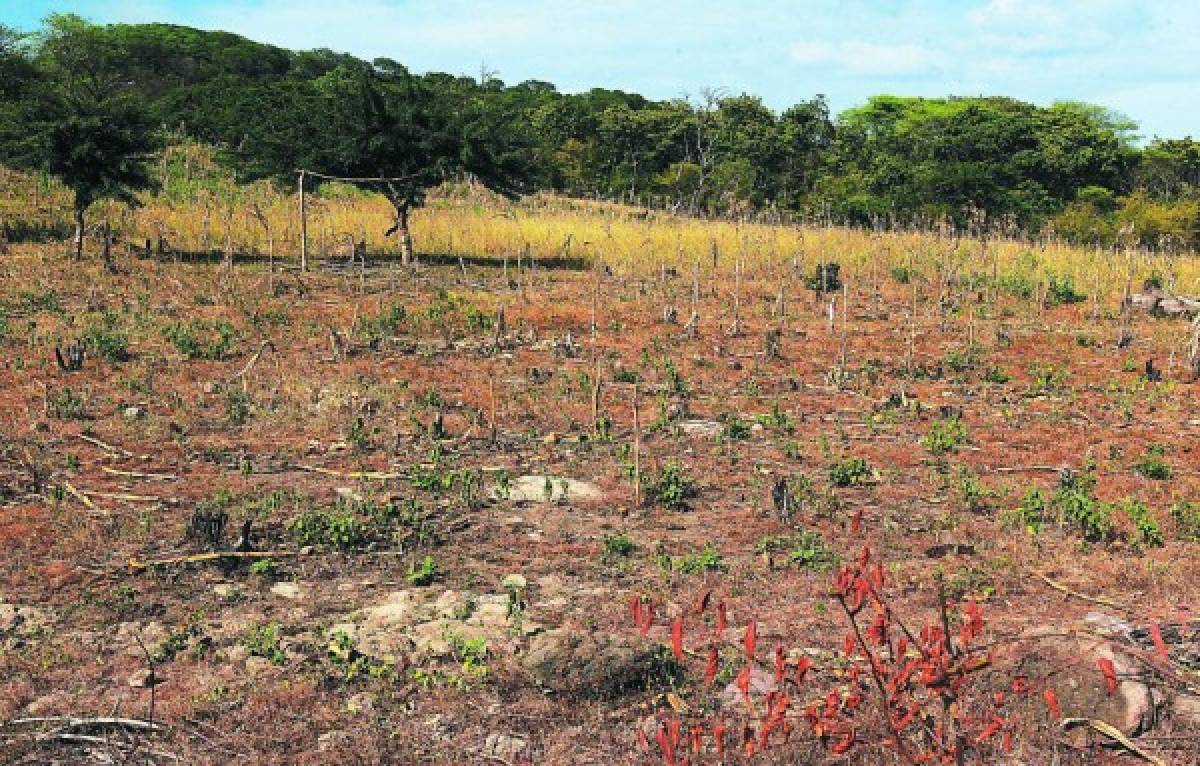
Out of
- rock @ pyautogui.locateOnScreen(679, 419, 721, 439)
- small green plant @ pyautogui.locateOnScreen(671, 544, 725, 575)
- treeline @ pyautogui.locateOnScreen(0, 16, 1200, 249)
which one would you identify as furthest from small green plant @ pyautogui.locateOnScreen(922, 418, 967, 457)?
treeline @ pyautogui.locateOnScreen(0, 16, 1200, 249)

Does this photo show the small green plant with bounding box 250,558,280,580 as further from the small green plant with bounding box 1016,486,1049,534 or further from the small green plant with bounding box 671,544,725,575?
the small green plant with bounding box 1016,486,1049,534

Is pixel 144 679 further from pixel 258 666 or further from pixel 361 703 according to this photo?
pixel 361 703

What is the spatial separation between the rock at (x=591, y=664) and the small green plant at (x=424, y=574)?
1219 mm

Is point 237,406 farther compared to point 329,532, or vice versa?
point 237,406

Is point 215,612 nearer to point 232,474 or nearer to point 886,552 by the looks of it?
point 232,474

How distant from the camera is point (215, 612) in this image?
5.41 m

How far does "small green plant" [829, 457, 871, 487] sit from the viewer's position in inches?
307

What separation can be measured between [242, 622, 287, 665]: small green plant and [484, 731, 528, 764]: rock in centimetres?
122

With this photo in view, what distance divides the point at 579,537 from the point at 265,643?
7.41 ft

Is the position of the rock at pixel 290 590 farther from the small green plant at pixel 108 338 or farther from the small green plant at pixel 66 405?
the small green plant at pixel 108 338

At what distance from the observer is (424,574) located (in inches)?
230

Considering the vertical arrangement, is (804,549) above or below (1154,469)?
below

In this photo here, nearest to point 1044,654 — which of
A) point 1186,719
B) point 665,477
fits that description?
point 1186,719

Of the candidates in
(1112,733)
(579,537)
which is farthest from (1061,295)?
(1112,733)
